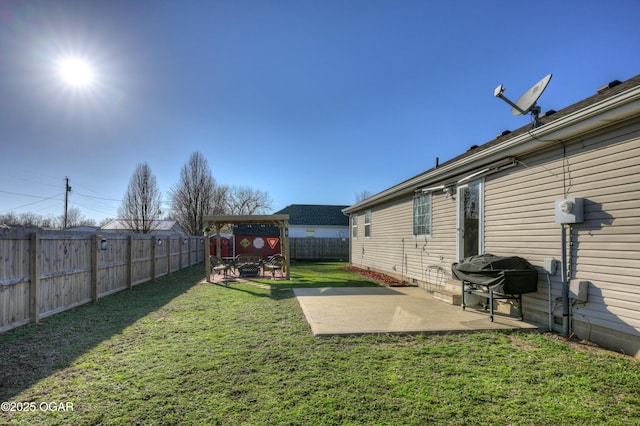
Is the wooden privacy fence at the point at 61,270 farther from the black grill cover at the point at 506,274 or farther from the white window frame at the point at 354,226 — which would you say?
the white window frame at the point at 354,226

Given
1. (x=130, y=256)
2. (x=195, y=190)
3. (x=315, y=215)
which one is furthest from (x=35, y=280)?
(x=315, y=215)

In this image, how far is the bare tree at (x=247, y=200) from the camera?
40.4 meters

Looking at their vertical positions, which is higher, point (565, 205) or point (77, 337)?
point (565, 205)

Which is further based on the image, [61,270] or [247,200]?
[247,200]

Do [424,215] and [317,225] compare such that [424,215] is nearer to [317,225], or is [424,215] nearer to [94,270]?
[94,270]

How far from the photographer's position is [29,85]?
836 cm

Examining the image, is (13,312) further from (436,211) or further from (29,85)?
(436,211)

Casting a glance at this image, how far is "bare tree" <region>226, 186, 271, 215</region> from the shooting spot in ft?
133

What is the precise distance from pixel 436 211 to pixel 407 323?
414 centimetres

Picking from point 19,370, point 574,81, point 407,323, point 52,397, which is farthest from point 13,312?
point 574,81

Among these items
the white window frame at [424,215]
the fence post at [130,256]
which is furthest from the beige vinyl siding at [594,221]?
the fence post at [130,256]

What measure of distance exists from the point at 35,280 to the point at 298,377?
5019 millimetres

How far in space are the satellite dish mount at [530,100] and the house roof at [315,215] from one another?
2304 cm

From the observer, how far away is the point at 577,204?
4.32 meters
